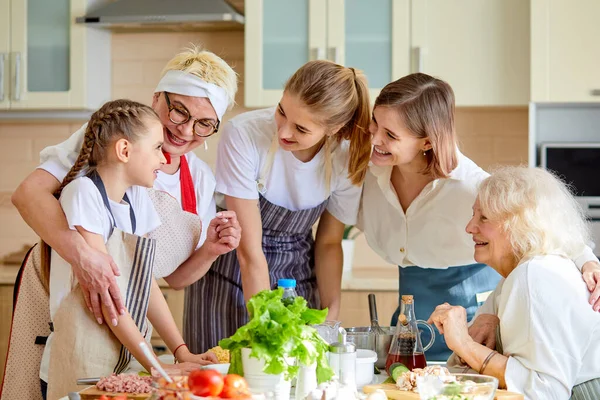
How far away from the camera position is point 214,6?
147 inches

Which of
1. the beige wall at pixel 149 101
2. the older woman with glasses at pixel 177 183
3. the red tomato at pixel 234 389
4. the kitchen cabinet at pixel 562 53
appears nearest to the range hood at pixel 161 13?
the beige wall at pixel 149 101

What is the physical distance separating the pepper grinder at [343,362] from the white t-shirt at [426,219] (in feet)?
2.62

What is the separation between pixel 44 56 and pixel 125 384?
266 centimetres

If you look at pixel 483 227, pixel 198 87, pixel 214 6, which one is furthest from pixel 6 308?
pixel 483 227

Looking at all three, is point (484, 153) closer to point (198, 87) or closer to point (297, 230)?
point (297, 230)

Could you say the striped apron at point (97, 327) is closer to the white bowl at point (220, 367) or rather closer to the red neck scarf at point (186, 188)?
the white bowl at point (220, 367)

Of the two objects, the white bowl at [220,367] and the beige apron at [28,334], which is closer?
the white bowl at [220,367]

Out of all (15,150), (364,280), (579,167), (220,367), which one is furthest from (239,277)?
(15,150)

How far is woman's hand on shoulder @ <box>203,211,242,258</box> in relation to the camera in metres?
2.16

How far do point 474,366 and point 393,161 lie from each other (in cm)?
67

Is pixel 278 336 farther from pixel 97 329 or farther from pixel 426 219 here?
pixel 426 219

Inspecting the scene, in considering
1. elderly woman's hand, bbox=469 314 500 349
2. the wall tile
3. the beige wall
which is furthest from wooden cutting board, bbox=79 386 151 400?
the wall tile

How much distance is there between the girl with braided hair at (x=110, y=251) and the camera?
186 centimetres

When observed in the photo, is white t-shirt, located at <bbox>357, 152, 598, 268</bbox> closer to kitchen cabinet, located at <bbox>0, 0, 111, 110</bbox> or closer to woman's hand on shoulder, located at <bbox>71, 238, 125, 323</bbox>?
woman's hand on shoulder, located at <bbox>71, 238, 125, 323</bbox>
